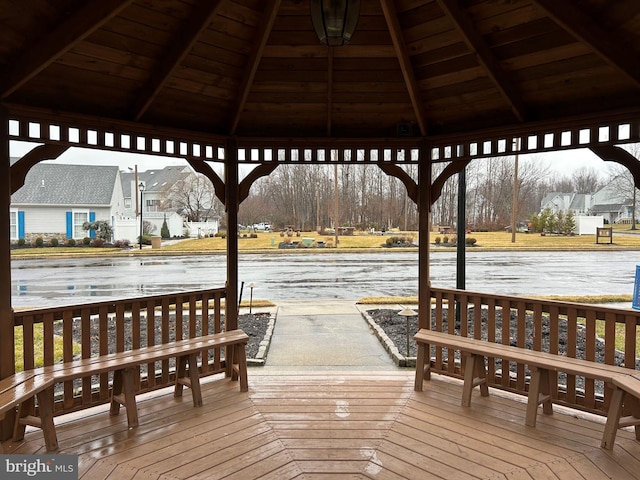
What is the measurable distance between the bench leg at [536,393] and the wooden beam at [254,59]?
3412 mm

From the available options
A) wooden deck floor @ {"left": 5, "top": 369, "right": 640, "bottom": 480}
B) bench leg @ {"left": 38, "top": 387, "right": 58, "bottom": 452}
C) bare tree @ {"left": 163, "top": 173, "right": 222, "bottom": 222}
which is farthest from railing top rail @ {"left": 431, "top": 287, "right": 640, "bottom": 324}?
bare tree @ {"left": 163, "top": 173, "right": 222, "bottom": 222}

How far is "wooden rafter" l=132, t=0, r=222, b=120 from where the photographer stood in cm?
279

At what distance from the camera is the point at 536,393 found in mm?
3023

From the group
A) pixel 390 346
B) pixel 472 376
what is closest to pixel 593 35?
pixel 472 376

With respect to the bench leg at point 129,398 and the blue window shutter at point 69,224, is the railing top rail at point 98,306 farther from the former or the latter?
the blue window shutter at point 69,224

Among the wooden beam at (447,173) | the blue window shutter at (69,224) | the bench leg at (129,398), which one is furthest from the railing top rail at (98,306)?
the blue window shutter at (69,224)

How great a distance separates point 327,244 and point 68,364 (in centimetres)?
1804

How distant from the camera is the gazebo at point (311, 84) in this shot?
2.71 meters

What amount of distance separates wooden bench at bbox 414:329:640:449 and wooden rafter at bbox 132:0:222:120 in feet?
10.6

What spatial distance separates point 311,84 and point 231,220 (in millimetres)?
1614

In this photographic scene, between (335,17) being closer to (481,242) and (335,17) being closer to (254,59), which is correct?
(254,59)

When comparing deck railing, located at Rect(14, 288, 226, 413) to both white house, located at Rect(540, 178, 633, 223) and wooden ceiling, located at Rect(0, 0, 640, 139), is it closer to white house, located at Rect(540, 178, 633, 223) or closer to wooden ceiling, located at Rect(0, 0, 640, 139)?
wooden ceiling, located at Rect(0, 0, 640, 139)

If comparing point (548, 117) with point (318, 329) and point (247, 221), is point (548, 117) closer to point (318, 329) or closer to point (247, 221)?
point (318, 329)

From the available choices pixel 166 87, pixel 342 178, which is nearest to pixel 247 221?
pixel 342 178
